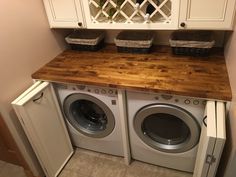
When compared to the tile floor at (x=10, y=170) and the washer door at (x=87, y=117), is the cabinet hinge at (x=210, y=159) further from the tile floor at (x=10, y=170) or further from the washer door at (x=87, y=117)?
the tile floor at (x=10, y=170)

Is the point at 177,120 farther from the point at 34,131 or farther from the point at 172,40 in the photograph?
the point at 34,131

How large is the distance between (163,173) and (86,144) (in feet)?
2.46

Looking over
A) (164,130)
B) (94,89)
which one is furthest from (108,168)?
(94,89)

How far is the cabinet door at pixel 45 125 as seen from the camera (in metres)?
1.39

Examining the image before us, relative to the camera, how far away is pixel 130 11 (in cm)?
160

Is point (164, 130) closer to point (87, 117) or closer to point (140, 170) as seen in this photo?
point (140, 170)

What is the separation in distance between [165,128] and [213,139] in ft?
2.23

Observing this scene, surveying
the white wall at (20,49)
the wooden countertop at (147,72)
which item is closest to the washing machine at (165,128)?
the wooden countertop at (147,72)

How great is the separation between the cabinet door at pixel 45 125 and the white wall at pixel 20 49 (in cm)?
11

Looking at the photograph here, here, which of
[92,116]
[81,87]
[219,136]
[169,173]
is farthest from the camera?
[92,116]

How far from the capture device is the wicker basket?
1.47 meters

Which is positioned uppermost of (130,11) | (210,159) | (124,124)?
(130,11)

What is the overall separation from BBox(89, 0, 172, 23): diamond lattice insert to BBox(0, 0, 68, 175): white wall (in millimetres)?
455

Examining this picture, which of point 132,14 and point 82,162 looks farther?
point 82,162
